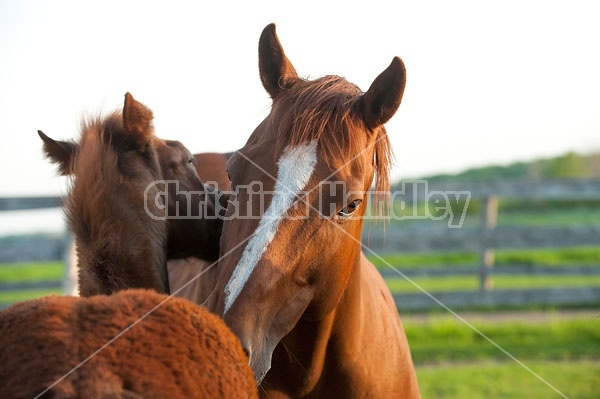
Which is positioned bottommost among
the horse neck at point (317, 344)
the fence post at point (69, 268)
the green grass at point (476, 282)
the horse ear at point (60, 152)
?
the green grass at point (476, 282)

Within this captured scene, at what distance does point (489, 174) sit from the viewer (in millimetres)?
31469

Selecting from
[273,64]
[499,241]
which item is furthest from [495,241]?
[273,64]

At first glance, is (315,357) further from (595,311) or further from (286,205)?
(595,311)

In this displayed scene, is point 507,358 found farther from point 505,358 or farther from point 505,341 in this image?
point 505,341

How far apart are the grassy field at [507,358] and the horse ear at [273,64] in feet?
13.3

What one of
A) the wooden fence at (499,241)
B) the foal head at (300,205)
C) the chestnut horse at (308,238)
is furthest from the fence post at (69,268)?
the foal head at (300,205)

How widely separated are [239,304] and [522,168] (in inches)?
1285

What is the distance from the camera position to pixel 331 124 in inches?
87.7

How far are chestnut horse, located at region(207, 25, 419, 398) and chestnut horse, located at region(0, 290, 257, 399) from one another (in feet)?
1.16

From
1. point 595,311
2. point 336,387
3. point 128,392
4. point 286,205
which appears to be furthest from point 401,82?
point 595,311

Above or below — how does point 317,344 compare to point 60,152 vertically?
below

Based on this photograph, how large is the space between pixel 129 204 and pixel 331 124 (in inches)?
40.0

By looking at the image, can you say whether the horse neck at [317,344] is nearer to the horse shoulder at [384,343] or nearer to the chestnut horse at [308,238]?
the chestnut horse at [308,238]

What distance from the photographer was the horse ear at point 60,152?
9.47 ft
